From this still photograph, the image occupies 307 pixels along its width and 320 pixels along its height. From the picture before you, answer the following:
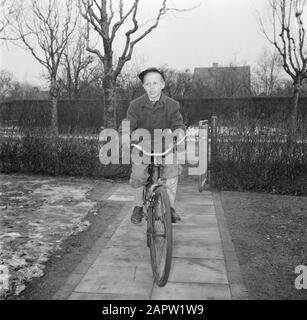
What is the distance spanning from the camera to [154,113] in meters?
4.74

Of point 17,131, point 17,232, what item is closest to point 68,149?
point 17,131

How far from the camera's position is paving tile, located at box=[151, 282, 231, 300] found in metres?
3.68

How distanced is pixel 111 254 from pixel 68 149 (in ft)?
17.0

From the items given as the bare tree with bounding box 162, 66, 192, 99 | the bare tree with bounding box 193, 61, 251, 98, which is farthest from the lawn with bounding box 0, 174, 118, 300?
the bare tree with bounding box 193, 61, 251, 98

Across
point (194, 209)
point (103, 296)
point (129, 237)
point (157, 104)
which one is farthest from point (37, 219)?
point (103, 296)

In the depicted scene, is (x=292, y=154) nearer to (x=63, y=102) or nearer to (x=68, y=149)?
(x=68, y=149)

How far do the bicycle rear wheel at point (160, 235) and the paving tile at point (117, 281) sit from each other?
15 centimetres

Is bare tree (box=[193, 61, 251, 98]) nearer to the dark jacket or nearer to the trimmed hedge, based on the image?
the trimmed hedge

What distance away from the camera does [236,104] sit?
23828 mm

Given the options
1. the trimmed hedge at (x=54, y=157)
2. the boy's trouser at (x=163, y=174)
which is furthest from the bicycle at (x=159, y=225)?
the trimmed hedge at (x=54, y=157)

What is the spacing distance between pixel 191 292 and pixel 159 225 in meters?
0.76

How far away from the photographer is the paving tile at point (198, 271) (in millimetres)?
4082

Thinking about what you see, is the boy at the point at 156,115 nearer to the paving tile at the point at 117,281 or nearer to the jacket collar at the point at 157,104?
the jacket collar at the point at 157,104
